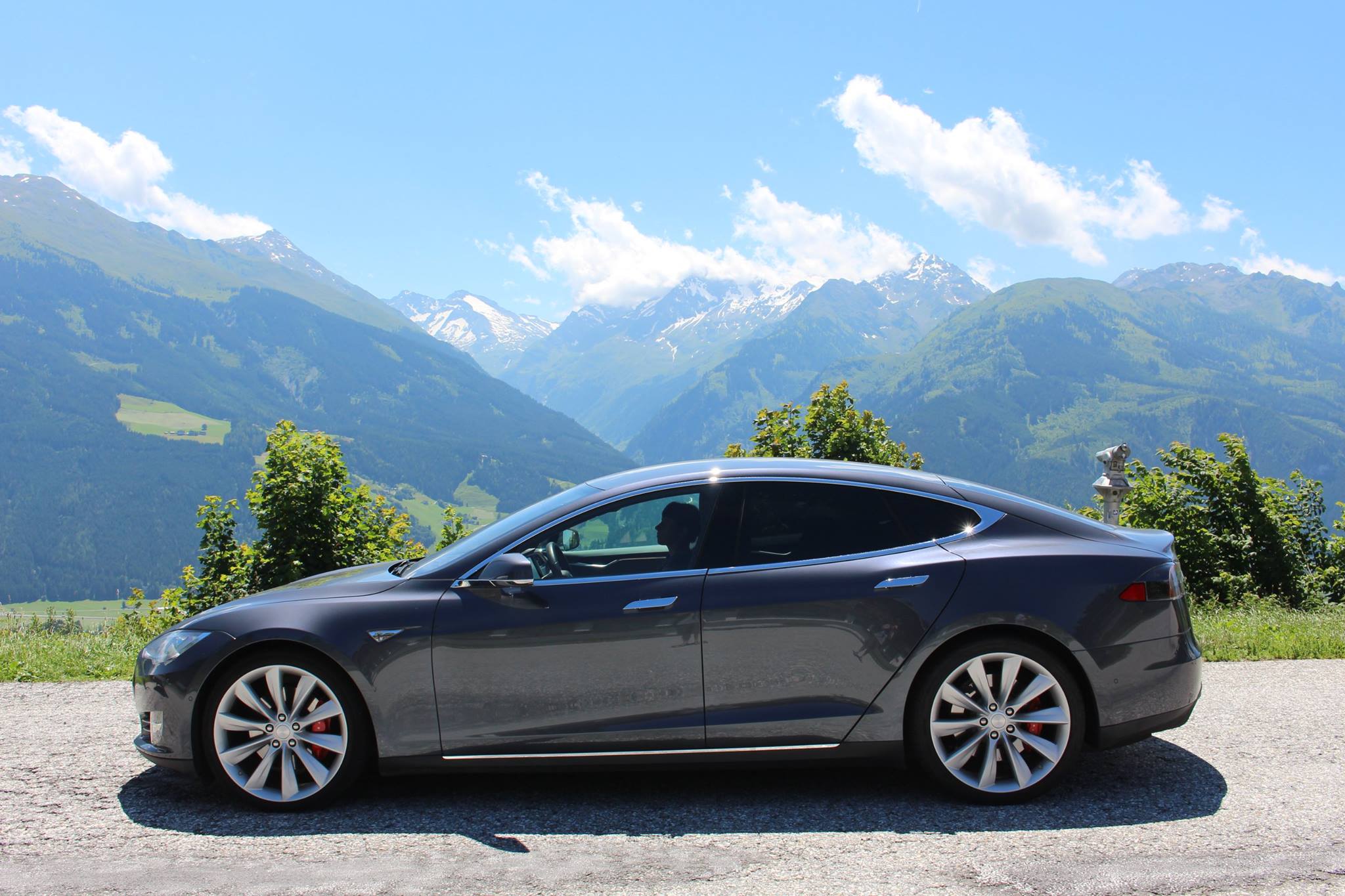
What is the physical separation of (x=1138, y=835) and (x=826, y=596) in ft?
4.88

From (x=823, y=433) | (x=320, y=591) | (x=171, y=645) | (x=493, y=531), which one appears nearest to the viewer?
(x=171, y=645)

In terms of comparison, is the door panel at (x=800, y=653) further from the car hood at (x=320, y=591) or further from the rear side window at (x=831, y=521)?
the car hood at (x=320, y=591)

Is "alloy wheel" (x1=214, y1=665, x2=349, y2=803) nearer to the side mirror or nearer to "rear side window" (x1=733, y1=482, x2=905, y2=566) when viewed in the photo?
the side mirror

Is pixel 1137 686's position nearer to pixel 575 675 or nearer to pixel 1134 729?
pixel 1134 729

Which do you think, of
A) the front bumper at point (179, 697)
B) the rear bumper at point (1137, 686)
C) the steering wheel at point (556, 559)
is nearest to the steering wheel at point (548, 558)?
the steering wheel at point (556, 559)

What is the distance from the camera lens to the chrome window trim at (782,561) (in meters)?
4.11

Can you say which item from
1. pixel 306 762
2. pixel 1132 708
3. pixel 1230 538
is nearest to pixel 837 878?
pixel 1132 708

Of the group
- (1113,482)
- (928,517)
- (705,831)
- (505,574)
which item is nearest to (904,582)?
(928,517)

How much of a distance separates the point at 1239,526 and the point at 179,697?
11981mm

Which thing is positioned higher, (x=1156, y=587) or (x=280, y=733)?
(x=1156, y=587)

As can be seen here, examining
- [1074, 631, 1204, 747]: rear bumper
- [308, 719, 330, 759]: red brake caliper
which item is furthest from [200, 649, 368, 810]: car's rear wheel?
[1074, 631, 1204, 747]: rear bumper

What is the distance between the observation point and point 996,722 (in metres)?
4.05

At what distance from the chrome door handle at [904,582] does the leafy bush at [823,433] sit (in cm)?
1099

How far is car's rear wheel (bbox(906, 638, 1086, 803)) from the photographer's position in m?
4.04
